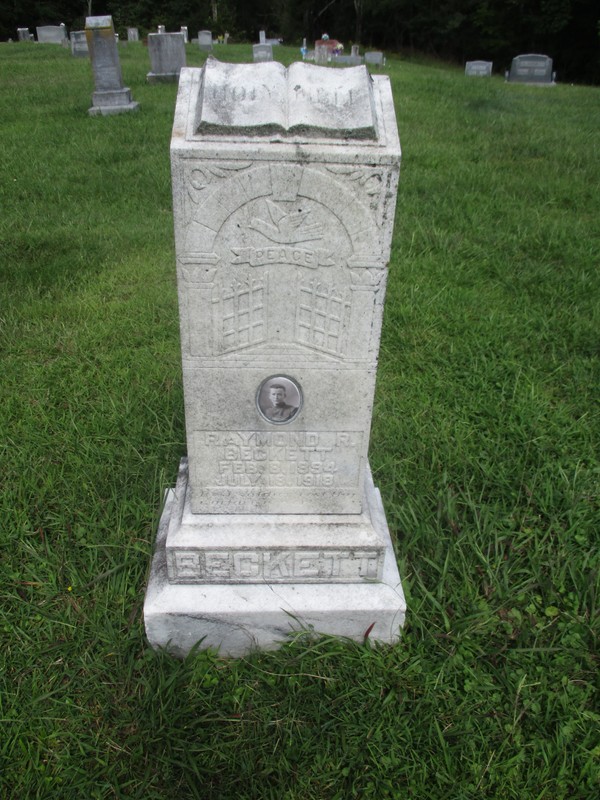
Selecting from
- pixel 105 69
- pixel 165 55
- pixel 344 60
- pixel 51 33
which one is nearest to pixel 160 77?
pixel 165 55

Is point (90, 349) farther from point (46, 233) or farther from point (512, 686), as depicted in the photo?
point (512, 686)

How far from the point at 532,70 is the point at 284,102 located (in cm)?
1526

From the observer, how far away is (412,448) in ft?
8.85

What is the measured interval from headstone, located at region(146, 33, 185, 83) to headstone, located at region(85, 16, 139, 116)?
1701 mm

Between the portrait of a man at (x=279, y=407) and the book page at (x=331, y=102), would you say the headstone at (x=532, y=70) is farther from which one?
the portrait of a man at (x=279, y=407)

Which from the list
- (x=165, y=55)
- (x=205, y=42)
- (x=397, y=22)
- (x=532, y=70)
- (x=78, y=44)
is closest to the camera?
(x=165, y=55)

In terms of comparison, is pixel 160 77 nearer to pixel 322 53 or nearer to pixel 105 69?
pixel 105 69

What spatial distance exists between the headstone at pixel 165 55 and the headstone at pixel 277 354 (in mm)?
9689

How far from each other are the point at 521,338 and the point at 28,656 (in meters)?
2.81

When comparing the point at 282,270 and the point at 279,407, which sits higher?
the point at 282,270

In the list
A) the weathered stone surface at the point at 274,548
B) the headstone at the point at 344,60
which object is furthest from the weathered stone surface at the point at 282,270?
the headstone at the point at 344,60

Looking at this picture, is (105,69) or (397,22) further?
(397,22)

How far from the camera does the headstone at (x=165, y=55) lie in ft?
32.2

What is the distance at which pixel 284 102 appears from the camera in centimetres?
147
